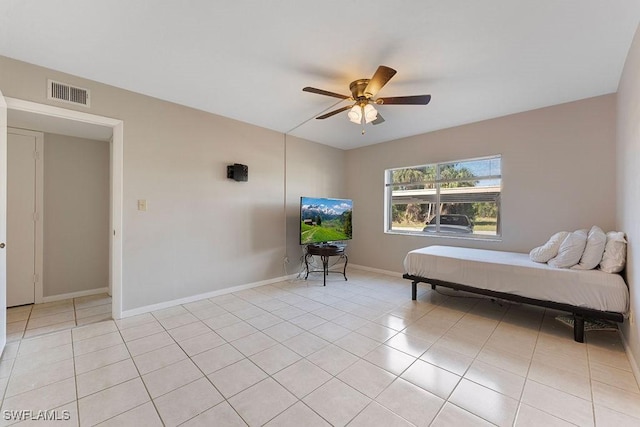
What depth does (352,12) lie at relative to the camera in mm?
1807

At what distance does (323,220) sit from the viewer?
4.55m

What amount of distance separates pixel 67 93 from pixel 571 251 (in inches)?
213

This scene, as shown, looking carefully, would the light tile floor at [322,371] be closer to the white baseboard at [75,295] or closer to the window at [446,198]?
the white baseboard at [75,295]

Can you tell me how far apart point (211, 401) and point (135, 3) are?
274 centimetres

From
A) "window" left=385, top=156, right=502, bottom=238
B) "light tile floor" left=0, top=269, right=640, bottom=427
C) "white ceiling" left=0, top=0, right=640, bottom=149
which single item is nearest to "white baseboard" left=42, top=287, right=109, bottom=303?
"light tile floor" left=0, top=269, right=640, bottom=427

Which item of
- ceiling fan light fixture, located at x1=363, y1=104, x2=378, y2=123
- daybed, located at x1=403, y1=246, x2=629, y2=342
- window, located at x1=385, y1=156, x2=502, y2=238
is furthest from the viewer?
window, located at x1=385, y1=156, x2=502, y2=238

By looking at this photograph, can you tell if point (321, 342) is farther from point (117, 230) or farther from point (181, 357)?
point (117, 230)

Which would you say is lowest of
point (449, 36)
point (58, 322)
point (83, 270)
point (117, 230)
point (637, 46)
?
point (58, 322)

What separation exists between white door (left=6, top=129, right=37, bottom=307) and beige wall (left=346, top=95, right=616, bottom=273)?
5.63 meters

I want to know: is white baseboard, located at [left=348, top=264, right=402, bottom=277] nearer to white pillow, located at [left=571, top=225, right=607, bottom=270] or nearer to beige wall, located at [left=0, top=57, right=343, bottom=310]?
beige wall, located at [left=0, top=57, right=343, bottom=310]

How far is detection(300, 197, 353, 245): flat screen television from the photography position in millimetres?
4328

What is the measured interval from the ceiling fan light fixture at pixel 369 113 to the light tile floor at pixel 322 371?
2.30 meters

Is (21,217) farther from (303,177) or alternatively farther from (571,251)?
(571,251)

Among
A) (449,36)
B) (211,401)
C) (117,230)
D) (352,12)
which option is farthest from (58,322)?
(449,36)
